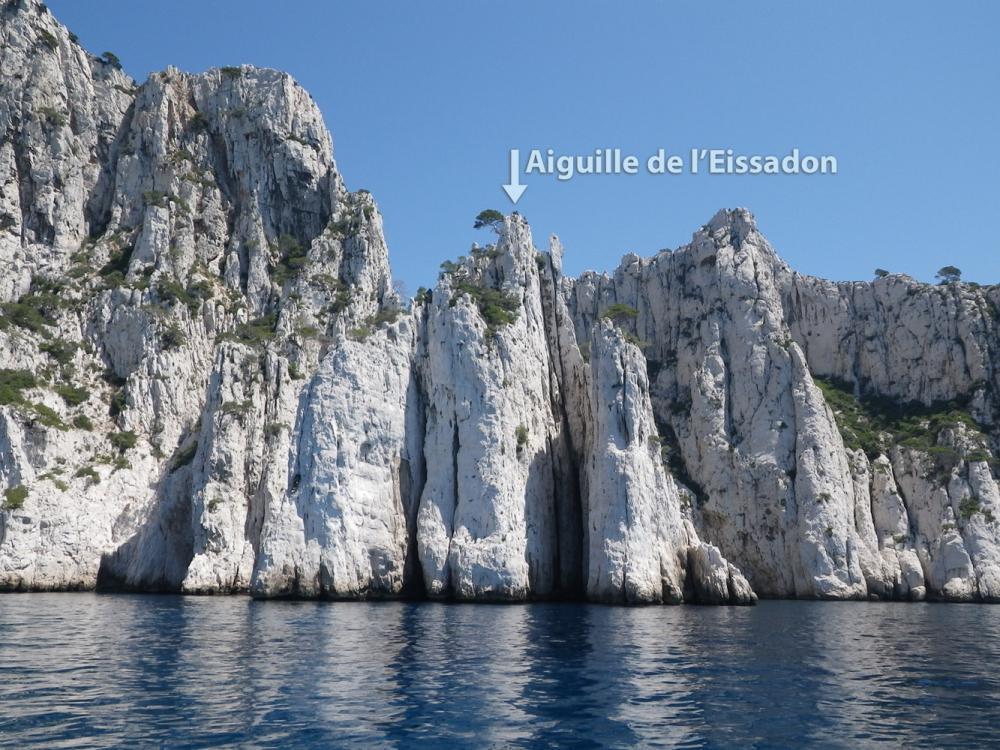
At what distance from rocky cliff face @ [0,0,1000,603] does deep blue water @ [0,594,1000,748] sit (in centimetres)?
1644

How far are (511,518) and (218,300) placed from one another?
1925 inches

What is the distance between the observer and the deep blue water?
756 inches

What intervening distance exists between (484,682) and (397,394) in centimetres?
4212

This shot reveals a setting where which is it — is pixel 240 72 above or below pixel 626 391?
above

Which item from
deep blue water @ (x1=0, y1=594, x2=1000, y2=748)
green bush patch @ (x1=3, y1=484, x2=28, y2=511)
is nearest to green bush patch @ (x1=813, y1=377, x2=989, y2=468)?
deep blue water @ (x1=0, y1=594, x2=1000, y2=748)

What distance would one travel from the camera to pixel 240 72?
10831 cm

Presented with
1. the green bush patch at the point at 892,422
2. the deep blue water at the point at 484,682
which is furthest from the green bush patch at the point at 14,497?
the green bush patch at the point at 892,422

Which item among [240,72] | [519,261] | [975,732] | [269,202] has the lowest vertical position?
[975,732]

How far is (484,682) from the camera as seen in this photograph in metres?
25.3

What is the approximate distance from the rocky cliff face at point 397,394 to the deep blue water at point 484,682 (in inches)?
647

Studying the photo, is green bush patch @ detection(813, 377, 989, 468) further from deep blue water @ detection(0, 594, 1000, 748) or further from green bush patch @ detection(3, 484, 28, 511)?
green bush patch @ detection(3, 484, 28, 511)

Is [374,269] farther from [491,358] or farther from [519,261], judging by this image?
[491,358]

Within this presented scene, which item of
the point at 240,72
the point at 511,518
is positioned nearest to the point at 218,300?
the point at 240,72

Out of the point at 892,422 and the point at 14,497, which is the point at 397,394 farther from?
the point at 892,422
